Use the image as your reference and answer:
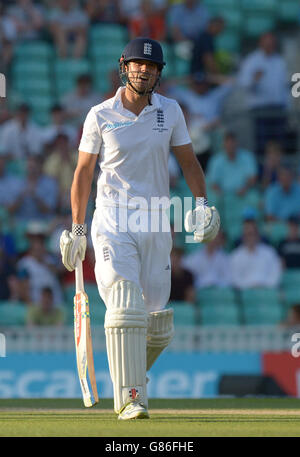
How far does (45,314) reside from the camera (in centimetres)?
1016

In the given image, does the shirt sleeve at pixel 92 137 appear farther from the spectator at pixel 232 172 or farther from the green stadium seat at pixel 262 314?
the spectator at pixel 232 172

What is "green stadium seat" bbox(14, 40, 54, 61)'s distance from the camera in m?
13.4

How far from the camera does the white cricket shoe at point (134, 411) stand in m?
5.47

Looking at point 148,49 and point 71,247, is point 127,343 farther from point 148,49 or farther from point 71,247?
point 148,49

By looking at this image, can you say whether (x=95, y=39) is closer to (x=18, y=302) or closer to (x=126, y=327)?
(x=18, y=302)

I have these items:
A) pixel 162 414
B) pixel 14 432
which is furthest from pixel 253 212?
pixel 14 432

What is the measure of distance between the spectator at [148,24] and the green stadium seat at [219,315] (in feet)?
14.5

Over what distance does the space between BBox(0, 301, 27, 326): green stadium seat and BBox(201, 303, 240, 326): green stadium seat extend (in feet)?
5.61

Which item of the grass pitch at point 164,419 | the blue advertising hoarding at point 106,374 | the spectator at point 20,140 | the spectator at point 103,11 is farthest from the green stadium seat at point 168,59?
the grass pitch at point 164,419

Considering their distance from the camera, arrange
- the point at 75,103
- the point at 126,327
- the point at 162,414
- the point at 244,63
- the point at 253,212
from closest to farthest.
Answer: the point at 126,327 → the point at 162,414 → the point at 253,212 → the point at 75,103 → the point at 244,63

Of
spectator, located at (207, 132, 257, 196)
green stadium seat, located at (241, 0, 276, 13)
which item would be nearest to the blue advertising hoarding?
spectator, located at (207, 132, 257, 196)

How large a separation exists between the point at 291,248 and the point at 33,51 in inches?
171

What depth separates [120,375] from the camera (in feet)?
18.3

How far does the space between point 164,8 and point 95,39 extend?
38.6 inches
